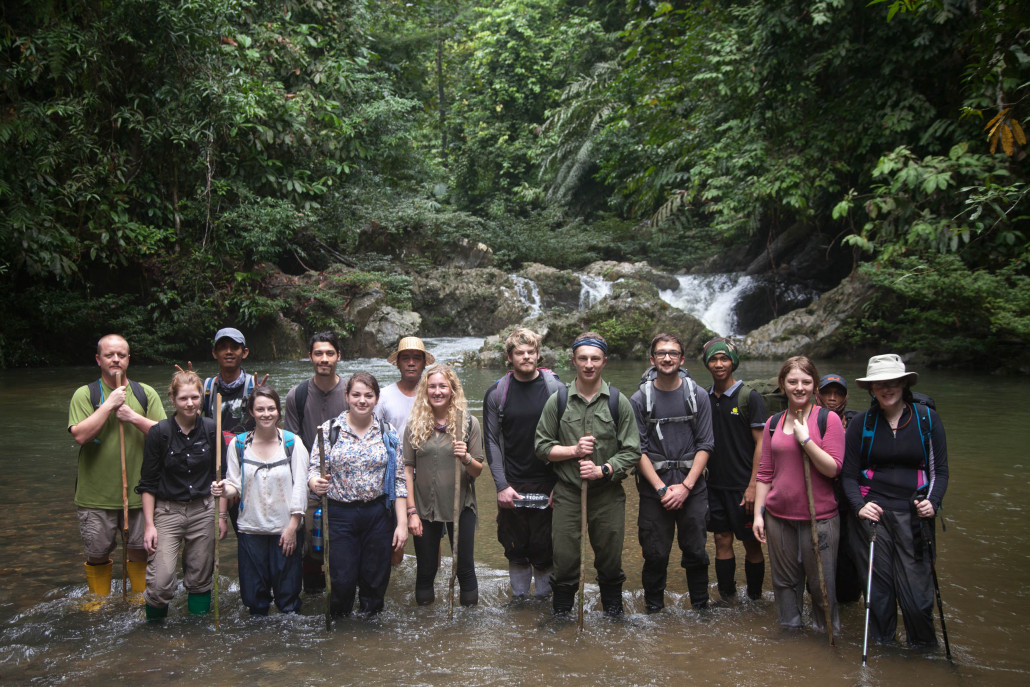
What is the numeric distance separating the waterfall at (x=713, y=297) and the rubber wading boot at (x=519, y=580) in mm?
16378

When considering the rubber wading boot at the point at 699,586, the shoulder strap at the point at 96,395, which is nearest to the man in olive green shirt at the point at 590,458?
the rubber wading boot at the point at 699,586

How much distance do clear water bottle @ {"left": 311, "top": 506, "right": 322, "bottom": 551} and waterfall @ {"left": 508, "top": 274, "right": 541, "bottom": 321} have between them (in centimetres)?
1603

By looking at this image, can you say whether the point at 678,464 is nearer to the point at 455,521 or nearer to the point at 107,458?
the point at 455,521

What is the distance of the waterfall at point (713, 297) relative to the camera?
2094 centimetres

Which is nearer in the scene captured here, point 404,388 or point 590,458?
point 590,458

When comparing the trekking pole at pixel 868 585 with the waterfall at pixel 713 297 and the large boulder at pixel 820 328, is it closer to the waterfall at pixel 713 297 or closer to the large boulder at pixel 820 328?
Answer: the large boulder at pixel 820 328

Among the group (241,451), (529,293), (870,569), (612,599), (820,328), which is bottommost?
(612,599)

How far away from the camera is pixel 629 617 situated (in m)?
4.52

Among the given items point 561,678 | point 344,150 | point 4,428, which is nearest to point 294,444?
point 561,678

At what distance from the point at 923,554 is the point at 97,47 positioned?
516 inches

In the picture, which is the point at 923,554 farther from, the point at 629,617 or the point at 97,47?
the point at 97,47

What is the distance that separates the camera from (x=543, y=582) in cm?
484

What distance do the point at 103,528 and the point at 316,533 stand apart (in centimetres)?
124

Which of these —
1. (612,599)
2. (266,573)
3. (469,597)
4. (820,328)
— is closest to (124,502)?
(266,573)
